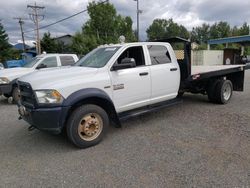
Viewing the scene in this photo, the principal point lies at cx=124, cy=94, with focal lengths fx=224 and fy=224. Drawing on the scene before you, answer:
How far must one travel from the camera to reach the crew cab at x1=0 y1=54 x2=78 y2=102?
7.91m

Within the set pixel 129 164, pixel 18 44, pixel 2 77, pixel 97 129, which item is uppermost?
pixel 18 44

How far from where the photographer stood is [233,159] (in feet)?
11.4

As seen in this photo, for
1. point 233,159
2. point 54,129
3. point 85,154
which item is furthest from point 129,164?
point 233,159

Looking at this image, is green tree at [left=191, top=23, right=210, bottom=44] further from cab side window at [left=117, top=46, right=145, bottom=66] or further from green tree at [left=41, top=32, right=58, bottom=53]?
cab side window at [left=117, top=46, right=145, bottom=66]

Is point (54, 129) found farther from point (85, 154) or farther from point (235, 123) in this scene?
point (235, 123)

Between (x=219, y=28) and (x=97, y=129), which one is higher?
(x=219, y=28)

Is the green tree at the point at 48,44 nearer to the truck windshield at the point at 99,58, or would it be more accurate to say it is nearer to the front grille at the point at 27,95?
the truck windshield at the point at 99,58

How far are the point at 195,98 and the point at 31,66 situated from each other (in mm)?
6394

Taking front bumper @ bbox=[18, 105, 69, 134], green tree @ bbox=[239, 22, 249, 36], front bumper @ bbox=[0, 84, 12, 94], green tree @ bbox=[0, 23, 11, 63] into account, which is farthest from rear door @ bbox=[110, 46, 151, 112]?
green tree @ bbox=[239, 22, 249, 36]

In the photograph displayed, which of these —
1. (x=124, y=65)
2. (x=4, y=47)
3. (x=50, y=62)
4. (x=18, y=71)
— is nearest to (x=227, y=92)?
(x=124, y=65)

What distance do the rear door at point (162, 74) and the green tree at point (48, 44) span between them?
3322 cm

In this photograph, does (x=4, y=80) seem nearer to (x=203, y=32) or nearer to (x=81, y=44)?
(x=81, y=44)

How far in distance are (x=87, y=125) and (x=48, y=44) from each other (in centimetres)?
3546

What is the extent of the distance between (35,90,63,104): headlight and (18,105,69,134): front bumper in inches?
4.5
